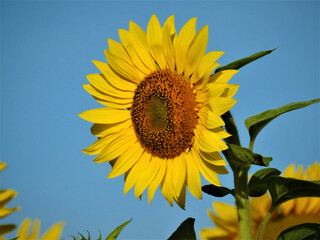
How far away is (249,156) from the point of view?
1902 mm

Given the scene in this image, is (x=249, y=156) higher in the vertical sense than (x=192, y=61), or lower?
lower

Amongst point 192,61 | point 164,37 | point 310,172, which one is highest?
point 164,37

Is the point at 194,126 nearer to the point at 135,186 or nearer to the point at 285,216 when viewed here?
the point at 135,186

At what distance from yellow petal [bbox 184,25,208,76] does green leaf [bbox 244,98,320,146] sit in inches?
15.6

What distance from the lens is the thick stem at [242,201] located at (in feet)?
6.77

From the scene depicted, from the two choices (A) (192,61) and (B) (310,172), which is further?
(B) (310,172)

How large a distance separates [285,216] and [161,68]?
135cm

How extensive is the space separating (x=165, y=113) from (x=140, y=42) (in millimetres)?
427

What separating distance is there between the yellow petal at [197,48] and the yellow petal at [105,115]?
0.61 m

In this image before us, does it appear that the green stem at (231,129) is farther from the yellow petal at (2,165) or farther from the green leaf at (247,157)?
the yellow petal at (2,165)

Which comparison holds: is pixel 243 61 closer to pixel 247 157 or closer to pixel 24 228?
pixel 247 157

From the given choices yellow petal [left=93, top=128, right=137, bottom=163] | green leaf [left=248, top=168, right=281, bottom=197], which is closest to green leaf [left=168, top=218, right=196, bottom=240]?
green leaf [left=248, top=168, right=281, bottom=197]

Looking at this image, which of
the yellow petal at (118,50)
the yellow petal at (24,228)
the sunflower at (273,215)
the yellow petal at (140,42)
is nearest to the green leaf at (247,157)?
the yellow petal at (140,42)

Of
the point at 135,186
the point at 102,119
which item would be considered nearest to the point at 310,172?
the point at 135,186
